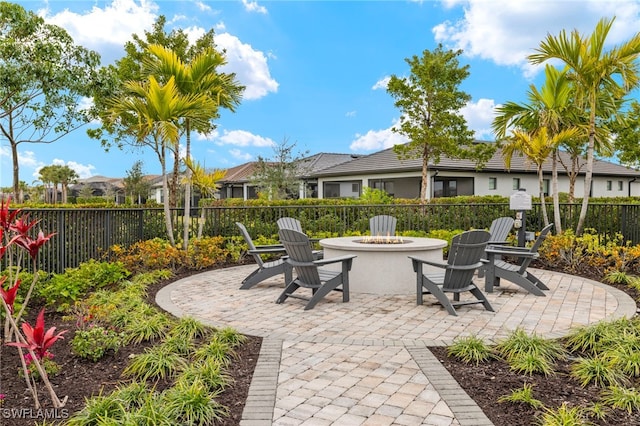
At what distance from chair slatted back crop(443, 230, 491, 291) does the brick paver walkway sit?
400mm

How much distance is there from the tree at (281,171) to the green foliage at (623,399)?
837 inches

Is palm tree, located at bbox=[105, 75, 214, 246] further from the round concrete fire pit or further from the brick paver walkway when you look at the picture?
the round concrete fire pit

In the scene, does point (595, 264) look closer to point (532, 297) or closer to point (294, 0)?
point (532, 297)

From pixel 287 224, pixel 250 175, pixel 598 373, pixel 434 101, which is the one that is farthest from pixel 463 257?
pixel 250 175

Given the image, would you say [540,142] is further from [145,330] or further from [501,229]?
[145,330]

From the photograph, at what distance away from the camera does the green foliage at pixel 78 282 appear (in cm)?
632

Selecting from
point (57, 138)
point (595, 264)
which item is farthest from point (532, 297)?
point (57, 138)

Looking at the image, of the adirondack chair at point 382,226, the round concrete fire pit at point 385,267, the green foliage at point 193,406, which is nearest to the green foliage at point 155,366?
the green foliage at point 193,406

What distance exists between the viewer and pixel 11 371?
3.74 meters

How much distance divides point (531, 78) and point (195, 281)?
990 centimetres

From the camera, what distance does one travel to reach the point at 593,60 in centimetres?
959

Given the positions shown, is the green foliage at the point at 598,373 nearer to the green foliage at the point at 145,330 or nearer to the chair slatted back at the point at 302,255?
the chair slatted back at the point at 302,255

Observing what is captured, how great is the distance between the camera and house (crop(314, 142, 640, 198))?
78.0 ft

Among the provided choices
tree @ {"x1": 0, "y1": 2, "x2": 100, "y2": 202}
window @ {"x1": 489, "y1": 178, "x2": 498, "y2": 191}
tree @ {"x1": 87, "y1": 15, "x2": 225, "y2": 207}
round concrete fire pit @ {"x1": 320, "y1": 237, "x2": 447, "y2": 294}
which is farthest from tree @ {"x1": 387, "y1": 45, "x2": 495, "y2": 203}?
round concrete fire pit @ {"x1": 320, "y1": 237, "x2": 447, "y2": 294}
